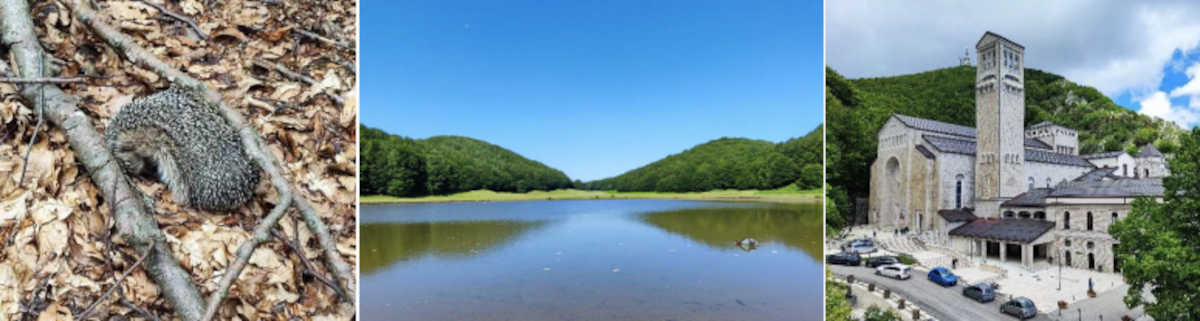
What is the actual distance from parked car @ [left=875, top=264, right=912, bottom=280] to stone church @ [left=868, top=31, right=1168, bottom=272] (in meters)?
0.22

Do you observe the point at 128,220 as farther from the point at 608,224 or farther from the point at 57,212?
the point at 608,224

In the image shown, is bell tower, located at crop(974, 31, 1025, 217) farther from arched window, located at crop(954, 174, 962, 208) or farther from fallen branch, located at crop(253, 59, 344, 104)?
fallen branch, located at crop(253, 59, 344, 104)

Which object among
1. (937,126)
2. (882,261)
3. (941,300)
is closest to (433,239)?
(882,261)

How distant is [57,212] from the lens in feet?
4.82

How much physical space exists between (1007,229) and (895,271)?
55cm

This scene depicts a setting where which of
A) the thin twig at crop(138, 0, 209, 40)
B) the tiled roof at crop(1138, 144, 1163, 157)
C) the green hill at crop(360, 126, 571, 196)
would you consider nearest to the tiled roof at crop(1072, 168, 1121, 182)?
the tiled roof at crop(1138, 144, 1163, 157)

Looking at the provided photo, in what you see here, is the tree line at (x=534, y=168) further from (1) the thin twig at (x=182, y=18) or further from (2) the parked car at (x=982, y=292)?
(1) the thin twig at (x=182, y=18)

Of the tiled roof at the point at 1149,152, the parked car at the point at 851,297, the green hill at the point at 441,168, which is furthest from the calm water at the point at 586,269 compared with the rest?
the tiled roof at the point at 1149,152

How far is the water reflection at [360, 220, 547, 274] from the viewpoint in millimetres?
4141

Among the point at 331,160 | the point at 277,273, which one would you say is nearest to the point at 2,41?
the point at 331,160

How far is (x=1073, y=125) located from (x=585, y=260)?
333cm

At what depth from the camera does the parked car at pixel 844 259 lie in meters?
2.52

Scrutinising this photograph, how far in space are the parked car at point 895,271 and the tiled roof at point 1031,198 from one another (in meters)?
0.58

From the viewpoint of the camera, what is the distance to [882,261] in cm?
244
